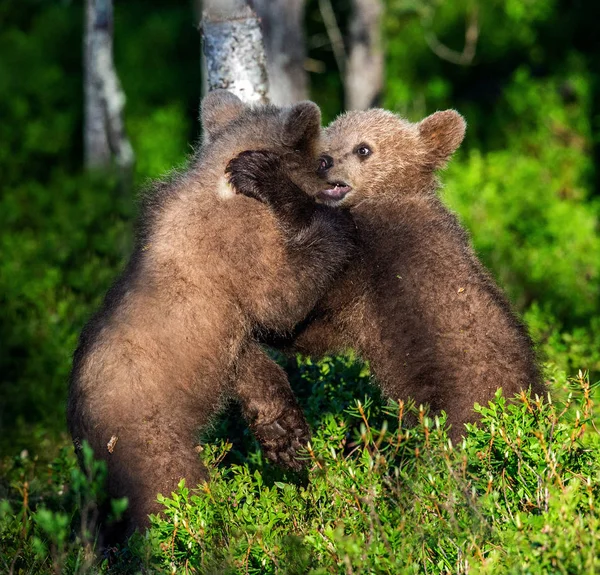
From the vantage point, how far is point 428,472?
442 cm

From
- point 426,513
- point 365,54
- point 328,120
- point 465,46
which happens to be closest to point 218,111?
point 426,513

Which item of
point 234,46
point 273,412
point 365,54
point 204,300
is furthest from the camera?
point 365,54

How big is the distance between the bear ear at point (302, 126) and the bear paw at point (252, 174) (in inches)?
8.1

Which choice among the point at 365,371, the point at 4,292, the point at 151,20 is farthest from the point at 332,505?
the point at 151,20

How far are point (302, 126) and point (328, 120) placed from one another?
10035 millimetres

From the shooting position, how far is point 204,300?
16.3ft

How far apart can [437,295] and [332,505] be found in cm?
121

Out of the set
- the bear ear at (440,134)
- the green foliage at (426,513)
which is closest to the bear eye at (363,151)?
the bear ear at (440,134)

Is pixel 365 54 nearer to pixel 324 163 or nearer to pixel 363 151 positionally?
pixel 363 151

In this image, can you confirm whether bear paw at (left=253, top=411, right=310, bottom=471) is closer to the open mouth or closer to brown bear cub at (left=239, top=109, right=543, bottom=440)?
brown bear cub at (left=239, top=109, right=543, bottom=440)

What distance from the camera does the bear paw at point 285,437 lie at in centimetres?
555

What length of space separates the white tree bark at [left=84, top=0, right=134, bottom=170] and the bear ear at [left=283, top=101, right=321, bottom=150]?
21.6 feet

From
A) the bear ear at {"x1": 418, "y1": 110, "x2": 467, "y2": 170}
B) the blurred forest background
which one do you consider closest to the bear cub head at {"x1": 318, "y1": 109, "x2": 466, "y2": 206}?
the bear ear at {"x1": 418, "y1": 110, "x2": 467, "y2": 170}

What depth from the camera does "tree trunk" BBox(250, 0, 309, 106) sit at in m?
11.7
